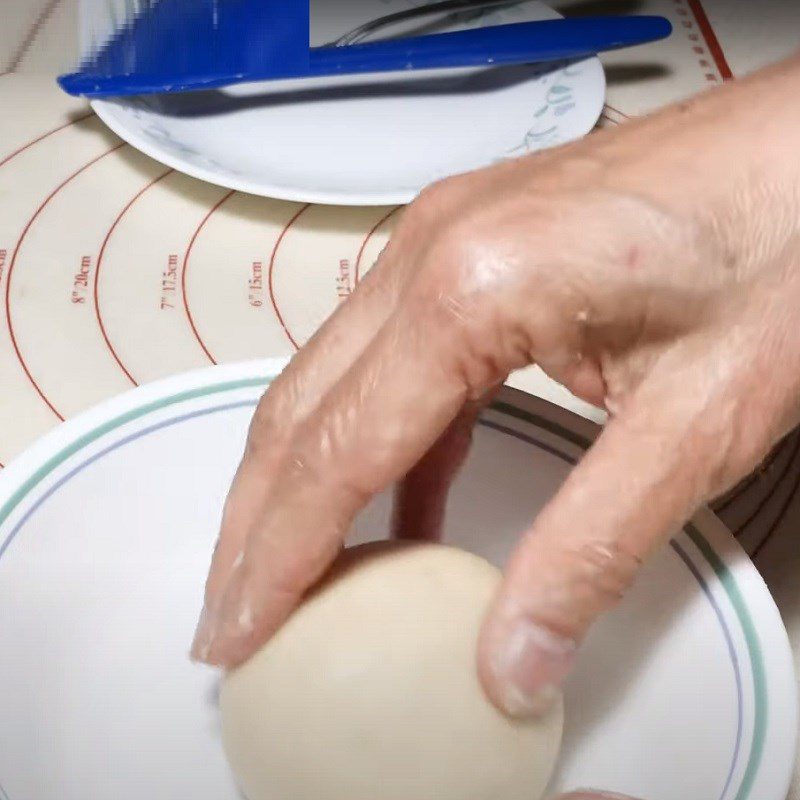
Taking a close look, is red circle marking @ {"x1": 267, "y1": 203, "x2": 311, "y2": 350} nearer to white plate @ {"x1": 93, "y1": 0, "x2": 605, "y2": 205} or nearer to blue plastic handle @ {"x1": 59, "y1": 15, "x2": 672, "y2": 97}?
white plate @ {"x1": 93, "y1": 0, "x2": 605, "y2": 205}

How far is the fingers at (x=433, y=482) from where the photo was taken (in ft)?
2.27

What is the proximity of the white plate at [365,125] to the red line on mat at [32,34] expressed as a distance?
0.24 m

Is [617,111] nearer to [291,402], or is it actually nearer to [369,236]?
[369,236]

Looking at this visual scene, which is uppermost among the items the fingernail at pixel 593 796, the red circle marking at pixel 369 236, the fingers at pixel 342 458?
the red circle marking at pixel 369 236

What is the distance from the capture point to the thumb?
502 mm

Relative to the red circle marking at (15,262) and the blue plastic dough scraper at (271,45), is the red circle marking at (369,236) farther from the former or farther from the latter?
the red circle marking at (15,262)

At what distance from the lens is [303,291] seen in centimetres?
95

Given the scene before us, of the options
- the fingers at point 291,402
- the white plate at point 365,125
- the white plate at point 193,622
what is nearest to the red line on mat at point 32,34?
the white plate at point 365,125

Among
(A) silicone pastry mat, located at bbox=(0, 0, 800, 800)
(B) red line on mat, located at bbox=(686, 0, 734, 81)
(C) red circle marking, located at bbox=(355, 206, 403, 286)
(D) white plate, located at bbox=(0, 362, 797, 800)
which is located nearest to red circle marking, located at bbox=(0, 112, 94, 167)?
(A) silicone pastry mat, located at bbox=(0, 0, 800, 800)

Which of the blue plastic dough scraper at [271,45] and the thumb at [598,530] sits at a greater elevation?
the blue plastic dough scraper at [271,45]

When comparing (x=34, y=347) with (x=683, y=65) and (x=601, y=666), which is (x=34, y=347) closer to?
(x=601, y=666)

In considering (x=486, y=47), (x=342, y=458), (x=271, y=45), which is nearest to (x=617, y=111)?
(x=486, y=47)

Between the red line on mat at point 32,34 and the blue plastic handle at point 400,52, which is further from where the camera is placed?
the red line on mat at point 32,34

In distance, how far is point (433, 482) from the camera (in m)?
0.70
